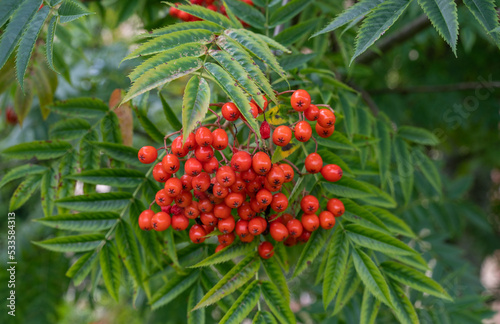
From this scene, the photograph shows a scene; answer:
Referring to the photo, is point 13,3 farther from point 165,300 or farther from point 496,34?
point 496,34

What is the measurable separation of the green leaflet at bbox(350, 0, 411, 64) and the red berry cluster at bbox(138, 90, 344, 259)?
251mm

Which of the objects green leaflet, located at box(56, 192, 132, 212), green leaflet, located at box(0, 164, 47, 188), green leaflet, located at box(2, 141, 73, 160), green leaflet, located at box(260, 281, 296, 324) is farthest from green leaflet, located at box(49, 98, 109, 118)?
green leaflet, located at box(260, 281, 296, 324)

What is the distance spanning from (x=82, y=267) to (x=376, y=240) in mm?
1186

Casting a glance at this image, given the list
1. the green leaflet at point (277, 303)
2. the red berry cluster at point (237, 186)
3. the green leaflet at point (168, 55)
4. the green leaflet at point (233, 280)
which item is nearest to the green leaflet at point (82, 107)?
the red berry cluster at point (237, 186)

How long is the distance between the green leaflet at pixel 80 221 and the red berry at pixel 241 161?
68cm

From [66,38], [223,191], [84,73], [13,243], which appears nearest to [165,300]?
[223,191]

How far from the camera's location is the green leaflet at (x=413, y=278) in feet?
4.69

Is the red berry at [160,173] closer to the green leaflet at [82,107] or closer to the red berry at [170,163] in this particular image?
the red berry at [170,163]

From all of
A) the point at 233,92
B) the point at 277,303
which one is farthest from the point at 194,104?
the point at 277,303

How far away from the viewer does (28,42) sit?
1.11 metres

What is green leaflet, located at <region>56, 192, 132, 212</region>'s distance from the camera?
4.87 feet

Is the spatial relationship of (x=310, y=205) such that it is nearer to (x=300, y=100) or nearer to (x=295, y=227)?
(x=295, y=227)

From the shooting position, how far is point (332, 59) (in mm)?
2621

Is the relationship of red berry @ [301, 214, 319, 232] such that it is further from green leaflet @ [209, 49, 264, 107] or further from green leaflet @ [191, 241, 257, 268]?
green leaflet @ [209, 49, 264, 107]
